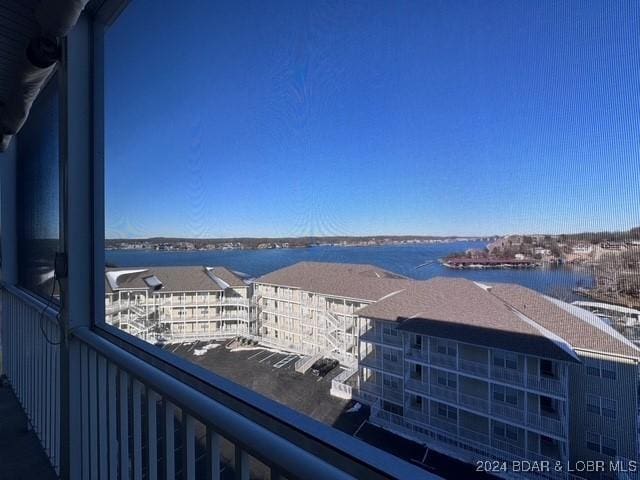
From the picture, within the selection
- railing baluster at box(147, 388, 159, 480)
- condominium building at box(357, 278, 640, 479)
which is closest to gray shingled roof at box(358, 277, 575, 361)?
condominium building at box(357, 278, 640, 479)

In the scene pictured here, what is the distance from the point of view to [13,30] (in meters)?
1.85

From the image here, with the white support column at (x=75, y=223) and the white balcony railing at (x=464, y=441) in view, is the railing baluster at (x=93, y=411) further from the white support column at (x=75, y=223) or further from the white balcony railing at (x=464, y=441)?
the white balcony railing at (x=464, y=441)

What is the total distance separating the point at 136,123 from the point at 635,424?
1.84 m

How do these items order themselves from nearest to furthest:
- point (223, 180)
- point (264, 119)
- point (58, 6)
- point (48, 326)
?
point (264, 119) < point (223, 180) < point (58, 6) < point (48, 326)

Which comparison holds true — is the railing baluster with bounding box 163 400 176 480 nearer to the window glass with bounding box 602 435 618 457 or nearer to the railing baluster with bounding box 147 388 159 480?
the railing baluster with bounding box 147 388 159 480

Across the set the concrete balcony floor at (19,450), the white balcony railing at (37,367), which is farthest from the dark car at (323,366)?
the concrete balcony floor at (19,450)

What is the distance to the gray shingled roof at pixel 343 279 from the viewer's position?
60 cm

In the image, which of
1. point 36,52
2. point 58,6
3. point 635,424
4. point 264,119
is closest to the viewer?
point 635,424

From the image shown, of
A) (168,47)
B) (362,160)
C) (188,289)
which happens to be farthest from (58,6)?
(362,160)

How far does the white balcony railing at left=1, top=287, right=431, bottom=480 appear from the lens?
59 centimetres

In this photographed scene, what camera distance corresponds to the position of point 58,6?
1.11 metres

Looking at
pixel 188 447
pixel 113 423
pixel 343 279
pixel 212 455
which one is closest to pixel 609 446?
pixel 343 279

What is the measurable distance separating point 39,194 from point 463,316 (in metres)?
2.98

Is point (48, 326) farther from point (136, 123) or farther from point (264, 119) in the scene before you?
point (264, 119)
